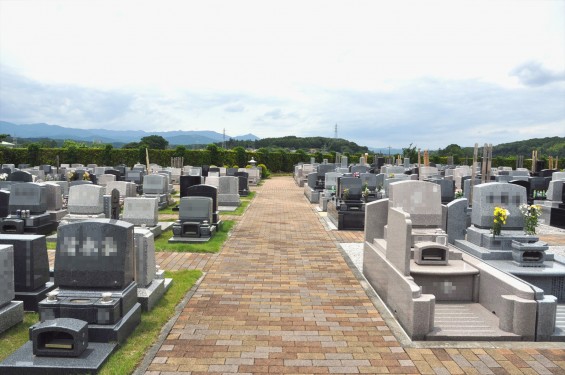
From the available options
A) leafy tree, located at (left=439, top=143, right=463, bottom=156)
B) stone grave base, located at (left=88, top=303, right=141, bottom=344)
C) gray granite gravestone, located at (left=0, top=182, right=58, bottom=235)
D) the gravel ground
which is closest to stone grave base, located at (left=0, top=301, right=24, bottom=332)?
stone grave base, located at (left=88, top=303, right=141, bottom=344)

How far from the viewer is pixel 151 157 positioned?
48.4 m

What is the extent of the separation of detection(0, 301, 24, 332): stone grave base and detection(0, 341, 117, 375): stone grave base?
1.02 metres

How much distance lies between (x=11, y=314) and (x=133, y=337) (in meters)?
1.94

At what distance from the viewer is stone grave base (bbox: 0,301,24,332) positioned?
20.9 feet

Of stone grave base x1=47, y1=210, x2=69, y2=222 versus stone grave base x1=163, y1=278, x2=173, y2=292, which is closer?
stone grave base x1=163, y1=278, x2=173, y2=292

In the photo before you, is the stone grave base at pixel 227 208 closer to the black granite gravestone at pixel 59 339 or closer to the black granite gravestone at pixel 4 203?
the black granite gravestone at pixel 4 203

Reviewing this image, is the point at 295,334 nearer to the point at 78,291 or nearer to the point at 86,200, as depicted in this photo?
Answer: the point at 78,291

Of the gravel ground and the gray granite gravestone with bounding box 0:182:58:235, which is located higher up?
the gray granite gravestone with bounding box 0:182:58:235

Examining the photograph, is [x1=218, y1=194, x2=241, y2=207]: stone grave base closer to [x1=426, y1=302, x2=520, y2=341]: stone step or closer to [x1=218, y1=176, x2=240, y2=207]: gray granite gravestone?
[x1=218, y1=176, x2=240, y2=207]: gray granite gravestone

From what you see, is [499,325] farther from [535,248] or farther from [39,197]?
[39,197]

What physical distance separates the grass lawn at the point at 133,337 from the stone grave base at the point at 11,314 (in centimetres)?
8

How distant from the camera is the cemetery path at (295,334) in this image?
218 inches

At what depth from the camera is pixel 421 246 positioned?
8.19 meters

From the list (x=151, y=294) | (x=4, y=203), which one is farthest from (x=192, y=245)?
(x=4, y=203)
